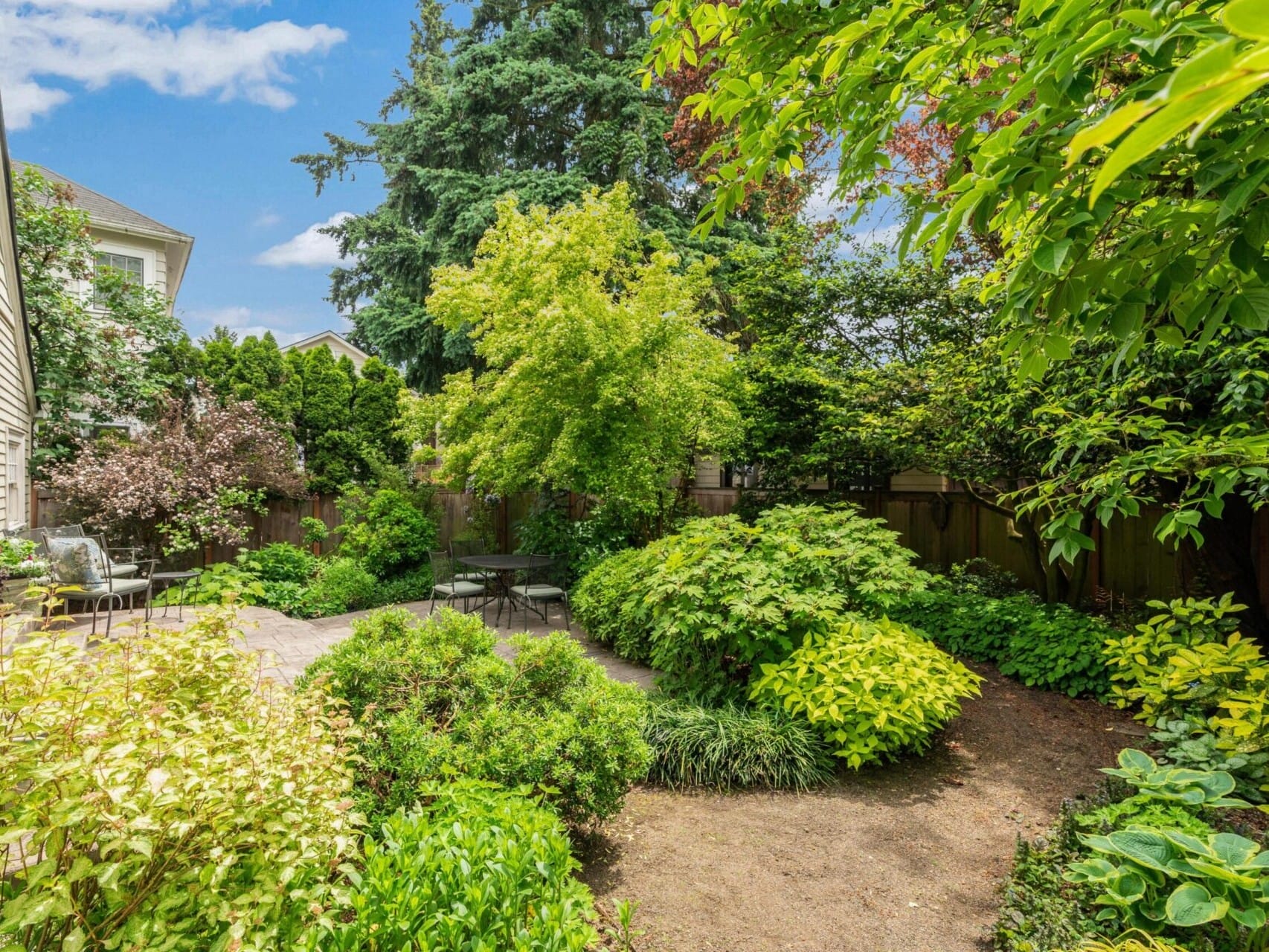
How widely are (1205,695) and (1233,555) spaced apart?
363cm

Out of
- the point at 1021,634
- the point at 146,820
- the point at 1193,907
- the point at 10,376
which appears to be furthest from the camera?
the point at 10,376

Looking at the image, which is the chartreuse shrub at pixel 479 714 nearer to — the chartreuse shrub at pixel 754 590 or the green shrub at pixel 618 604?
the chartreuse shrub at pixel 754 590

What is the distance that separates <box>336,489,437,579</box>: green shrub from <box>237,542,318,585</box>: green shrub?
22.5 inches

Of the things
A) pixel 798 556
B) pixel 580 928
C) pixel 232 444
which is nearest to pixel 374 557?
pixel 232 444

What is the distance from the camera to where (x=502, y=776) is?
3.06 m

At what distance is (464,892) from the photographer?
1.97m

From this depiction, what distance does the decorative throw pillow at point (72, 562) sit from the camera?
22.0ft

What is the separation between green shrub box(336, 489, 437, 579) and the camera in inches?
415

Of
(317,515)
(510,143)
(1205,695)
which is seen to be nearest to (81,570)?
(317,515)

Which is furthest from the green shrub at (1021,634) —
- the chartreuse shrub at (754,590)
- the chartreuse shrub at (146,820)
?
the chartreuse shrub at (146,820)

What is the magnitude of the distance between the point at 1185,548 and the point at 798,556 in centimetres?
411

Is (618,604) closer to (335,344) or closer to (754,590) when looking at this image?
(754,590)

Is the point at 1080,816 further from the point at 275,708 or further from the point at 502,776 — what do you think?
the point at 275,708

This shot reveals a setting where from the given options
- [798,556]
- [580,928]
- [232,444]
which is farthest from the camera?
[232,444]
